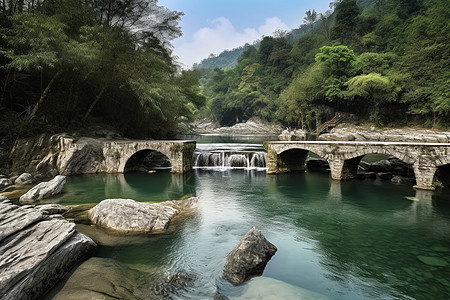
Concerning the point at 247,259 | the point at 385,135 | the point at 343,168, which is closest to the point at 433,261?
the point at 247,259

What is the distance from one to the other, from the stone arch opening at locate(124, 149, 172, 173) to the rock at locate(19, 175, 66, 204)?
6.60m

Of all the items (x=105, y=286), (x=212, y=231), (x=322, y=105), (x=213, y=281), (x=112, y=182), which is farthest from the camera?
(x=322, y=105)

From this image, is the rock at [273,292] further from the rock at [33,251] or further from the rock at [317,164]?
the rock at [317,164]

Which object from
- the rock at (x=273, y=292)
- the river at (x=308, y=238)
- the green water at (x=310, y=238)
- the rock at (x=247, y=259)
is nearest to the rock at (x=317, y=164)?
the river at (x=308, y=238)

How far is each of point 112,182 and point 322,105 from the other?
161 ft

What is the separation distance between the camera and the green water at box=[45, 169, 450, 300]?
6.15 meters

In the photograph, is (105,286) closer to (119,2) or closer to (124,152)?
(124,152)

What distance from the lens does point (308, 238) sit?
897 cm

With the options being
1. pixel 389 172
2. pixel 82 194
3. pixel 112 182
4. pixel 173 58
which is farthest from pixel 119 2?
pixel 389 172

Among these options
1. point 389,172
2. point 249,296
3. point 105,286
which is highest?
point 389,172

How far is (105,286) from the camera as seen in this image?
537cm

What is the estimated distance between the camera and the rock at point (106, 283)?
5.12 meters

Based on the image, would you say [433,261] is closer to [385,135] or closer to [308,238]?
[308,238]

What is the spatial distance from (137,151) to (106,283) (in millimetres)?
14791
